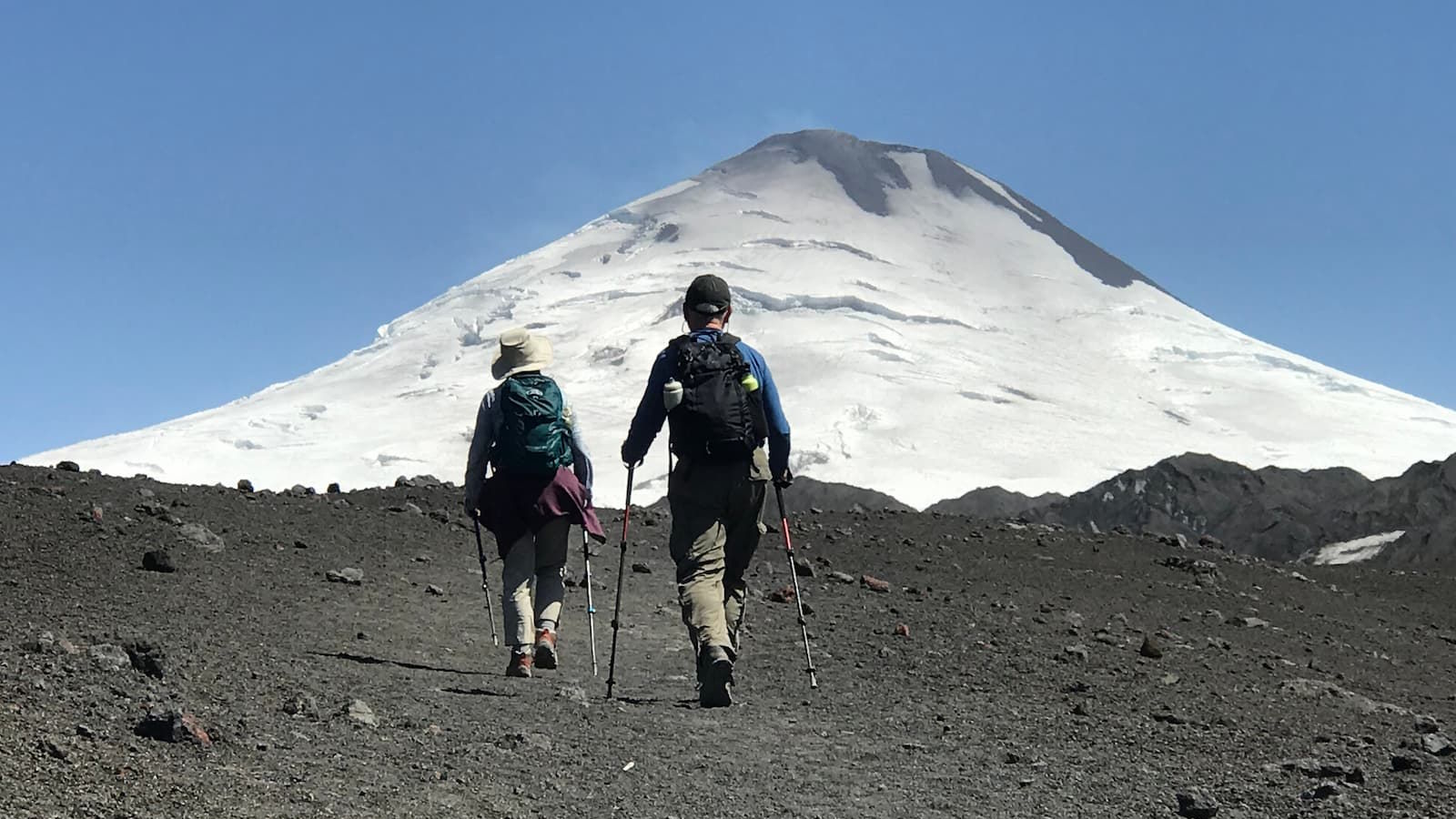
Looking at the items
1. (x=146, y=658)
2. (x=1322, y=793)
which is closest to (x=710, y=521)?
(x=146, y=658)

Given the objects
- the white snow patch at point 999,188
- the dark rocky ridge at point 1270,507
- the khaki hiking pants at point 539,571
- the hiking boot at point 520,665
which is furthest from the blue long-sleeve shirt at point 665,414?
the white snow patch at point 999,188

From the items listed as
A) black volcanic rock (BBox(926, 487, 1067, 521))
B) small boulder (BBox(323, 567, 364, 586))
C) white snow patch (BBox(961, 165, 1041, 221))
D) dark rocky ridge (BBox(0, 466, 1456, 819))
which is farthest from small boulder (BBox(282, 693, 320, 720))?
white snow patch (BBox(961, 165, 1041, 221))

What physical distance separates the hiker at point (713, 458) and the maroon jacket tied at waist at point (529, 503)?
578 millimetres

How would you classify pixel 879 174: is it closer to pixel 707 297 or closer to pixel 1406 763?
pixel 707 297

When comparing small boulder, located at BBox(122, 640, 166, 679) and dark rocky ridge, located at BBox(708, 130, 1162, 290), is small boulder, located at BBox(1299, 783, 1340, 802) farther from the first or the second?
dark rocky ridge, located at BBox(708, 130, 1162, 290)

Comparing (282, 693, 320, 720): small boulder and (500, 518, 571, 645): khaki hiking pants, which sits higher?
(500, 518, 571, 645): khaki hiking pants

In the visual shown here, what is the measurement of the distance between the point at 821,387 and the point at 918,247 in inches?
1319

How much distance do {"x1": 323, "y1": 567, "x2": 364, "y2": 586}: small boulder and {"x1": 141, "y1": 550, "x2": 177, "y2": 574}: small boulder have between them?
1029 millimetres

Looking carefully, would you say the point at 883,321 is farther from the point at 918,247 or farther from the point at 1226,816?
the point at 1226,816

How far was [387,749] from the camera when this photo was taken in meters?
4.48

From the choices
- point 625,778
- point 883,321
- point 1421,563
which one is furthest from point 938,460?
point 625,778

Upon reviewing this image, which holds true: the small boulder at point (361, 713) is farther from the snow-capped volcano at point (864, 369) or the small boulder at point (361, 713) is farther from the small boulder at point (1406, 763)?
the snow-capped volcano at point (864, 369)

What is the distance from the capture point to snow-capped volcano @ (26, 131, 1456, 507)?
5272 cm

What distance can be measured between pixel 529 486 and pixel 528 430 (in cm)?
26
